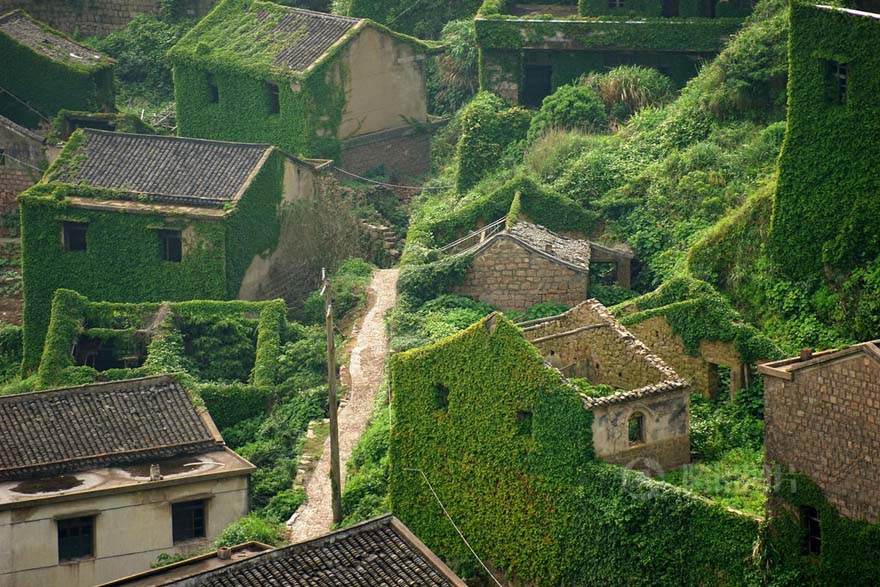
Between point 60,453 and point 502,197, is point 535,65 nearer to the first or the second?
point 502,197

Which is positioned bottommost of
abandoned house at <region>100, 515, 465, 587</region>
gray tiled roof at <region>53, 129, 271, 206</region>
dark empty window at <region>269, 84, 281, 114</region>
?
abandoned house at <region>100, 515, 465, 587</region>

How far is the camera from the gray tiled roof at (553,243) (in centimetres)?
5978

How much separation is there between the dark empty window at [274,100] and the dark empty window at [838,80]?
2542cm

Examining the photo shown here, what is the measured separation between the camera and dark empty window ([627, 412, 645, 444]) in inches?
1876

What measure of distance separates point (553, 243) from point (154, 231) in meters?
12.7

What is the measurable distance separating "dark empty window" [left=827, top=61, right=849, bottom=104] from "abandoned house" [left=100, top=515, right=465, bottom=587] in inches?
575

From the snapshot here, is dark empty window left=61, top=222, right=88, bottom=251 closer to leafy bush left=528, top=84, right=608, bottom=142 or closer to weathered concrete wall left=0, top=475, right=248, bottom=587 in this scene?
leafy bush left=528, top=84, right=608, bottom=142

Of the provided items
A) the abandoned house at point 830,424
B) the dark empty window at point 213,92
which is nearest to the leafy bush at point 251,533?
the abandoned house at point 830,424

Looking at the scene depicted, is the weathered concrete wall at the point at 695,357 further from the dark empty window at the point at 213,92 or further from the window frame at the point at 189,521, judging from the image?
the dark empty window at the point at 213,92

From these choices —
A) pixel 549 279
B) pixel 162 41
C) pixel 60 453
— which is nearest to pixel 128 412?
pixel 60 453

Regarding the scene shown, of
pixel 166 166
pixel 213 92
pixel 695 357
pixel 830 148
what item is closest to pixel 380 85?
pixel 213 92

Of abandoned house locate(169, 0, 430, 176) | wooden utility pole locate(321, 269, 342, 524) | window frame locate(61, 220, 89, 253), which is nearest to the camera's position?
wooden utility pole locate(321, 269, 342, 524)

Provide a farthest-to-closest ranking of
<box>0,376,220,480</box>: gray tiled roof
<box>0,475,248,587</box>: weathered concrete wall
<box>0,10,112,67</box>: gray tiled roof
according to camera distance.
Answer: <box>0,10,112,67</box>: gray tiled roof
<box>0,376,220,480</box>: gray tiled roof
<box>0,475,248,587</box>: weathered concrete wall

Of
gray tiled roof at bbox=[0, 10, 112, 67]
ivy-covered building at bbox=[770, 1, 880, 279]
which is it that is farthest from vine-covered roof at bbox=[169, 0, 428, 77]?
ivy-covered building at bbox=[770, 1, 880, 279]
